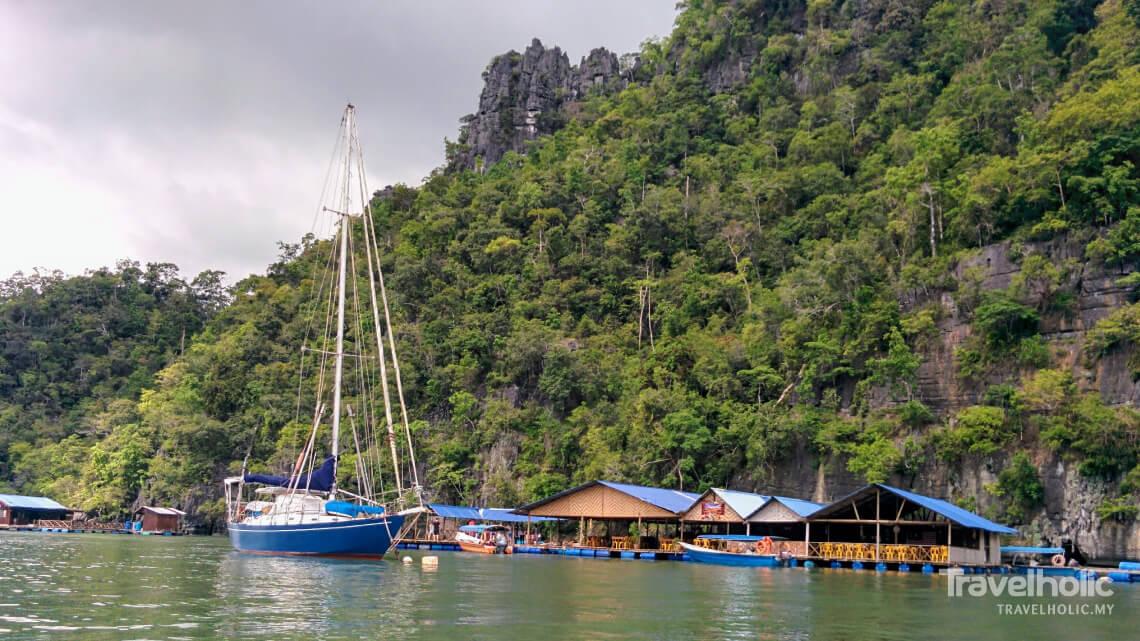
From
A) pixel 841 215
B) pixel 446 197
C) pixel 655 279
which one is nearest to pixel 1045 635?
pixel 841 215

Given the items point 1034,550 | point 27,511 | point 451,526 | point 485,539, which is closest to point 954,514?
point 1034,550

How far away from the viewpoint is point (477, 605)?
71.2 ft

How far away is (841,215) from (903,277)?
40.9 ft

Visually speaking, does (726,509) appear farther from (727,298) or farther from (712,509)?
(727,298)

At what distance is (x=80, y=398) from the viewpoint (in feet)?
314

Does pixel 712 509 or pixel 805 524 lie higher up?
pixel 712 509

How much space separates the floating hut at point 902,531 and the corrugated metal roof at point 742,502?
2887 mm

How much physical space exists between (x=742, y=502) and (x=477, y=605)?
26.5 meters

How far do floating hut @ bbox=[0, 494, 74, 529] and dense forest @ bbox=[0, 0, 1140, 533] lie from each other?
219cm

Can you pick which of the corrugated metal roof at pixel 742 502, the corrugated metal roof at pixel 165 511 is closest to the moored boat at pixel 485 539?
the corrugated metal roof at pixel 742 502

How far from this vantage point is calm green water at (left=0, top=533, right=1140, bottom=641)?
17.3 meters

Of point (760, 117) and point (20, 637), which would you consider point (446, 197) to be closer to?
point (760, 117)

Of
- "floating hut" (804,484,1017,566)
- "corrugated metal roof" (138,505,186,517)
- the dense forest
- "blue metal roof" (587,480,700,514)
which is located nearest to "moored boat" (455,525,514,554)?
the dense forest

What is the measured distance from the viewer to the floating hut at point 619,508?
158 ft
